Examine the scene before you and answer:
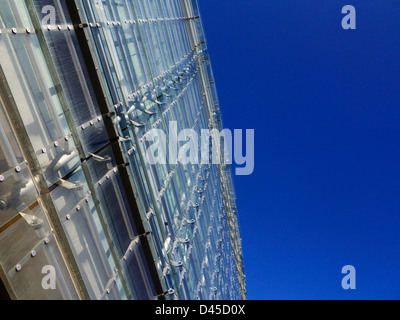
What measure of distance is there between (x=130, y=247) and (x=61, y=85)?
157 inches

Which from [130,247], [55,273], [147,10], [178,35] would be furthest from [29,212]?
[178,35]

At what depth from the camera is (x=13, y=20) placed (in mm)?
4977

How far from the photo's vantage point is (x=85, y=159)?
21.1ft

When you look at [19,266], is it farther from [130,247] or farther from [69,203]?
[130,247]

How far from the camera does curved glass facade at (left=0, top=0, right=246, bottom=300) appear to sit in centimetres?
459

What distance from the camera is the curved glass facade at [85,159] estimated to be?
181 inches
